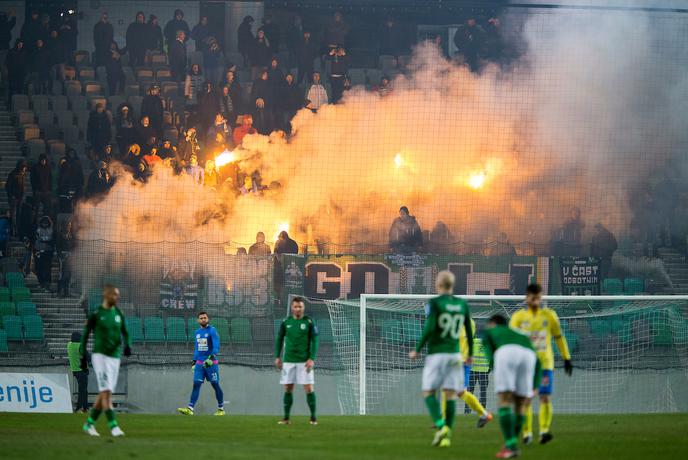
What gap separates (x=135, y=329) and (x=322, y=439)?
34.3ft

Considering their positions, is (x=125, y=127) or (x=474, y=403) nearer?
(x=474, y=403)

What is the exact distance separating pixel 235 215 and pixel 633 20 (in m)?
12.5

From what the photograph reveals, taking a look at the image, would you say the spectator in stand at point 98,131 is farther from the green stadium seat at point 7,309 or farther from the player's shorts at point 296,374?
the player's shorts at point 296,374

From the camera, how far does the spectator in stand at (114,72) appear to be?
2925 cm

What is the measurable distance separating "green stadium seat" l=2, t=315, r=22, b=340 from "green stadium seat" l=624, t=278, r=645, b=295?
12.9 metres

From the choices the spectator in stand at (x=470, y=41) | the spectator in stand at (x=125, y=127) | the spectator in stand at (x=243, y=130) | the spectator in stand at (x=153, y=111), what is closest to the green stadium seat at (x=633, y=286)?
the spectator in stand at (x=470, y=41)

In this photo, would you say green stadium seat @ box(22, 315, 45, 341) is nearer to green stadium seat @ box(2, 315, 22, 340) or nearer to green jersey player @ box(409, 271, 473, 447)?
green stadium seat @ box(2, 315, 22, 340)

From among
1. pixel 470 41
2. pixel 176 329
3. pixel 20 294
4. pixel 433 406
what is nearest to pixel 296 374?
pixel 433 406

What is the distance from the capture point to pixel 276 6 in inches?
1221

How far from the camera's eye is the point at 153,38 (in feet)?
98.6

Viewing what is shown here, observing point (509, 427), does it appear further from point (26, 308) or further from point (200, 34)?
point (200, 34)

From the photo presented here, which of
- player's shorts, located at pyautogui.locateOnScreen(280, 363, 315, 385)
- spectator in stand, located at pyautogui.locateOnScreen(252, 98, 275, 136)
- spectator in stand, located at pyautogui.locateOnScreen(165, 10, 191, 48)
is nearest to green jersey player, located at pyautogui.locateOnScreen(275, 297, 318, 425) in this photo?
player's shorts, located at pyautogui.locateOnScreen(280, 363, 315, 385)

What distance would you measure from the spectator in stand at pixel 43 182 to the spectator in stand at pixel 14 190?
11.9 inches

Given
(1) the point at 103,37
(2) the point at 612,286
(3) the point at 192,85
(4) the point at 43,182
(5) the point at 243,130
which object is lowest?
(2) the point at 612,286
